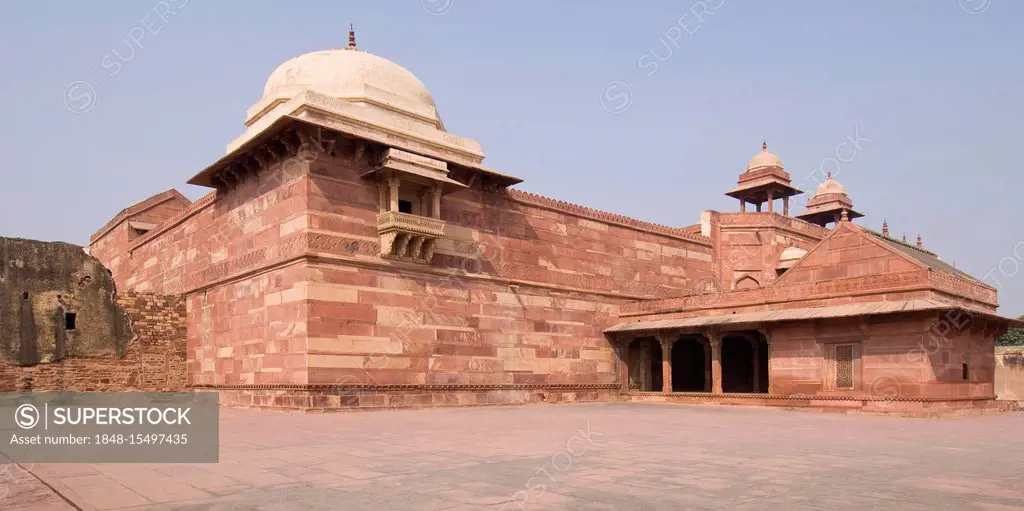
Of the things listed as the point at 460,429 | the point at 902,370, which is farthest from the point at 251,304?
the point at 902,370

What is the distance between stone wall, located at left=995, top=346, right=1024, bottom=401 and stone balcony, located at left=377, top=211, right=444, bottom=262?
2414cm

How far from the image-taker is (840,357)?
18.0 metres

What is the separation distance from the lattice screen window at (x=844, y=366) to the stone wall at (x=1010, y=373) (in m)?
15.9

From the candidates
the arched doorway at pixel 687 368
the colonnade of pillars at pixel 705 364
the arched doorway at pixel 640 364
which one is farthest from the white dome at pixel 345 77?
the arched doorway at pixel 687 368

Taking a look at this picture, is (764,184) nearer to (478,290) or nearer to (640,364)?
(640,364)

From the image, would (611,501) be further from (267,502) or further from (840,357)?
(840,357)

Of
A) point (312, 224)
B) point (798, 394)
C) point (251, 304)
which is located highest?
point (312, 224)

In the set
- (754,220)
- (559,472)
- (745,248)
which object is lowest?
(559,472)

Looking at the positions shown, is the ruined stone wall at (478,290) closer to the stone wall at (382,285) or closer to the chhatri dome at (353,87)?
the stone wall at (382,285)

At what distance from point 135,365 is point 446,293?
7.91m

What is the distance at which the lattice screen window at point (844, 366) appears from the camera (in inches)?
701

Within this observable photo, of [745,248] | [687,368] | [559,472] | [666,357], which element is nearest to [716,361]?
[666,357]

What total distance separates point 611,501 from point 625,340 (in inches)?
715

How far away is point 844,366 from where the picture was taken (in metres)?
18.0
